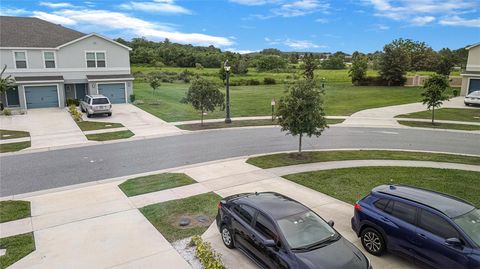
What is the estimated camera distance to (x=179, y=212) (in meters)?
11.0

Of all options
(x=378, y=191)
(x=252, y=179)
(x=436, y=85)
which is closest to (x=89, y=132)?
(x=252, y=179)

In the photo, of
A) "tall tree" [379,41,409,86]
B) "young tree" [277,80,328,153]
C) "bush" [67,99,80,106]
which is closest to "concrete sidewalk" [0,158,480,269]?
"young tree" [277,80,328,153]

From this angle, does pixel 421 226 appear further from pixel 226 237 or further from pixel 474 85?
pixel 474 85

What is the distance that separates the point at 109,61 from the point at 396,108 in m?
29.0

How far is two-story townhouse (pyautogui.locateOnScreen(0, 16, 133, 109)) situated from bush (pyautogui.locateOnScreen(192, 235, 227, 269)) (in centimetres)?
2975

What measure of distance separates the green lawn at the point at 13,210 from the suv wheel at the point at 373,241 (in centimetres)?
979

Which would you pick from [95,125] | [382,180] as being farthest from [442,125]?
[95,125]

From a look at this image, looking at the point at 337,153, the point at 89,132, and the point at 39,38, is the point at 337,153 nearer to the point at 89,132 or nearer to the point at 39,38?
the point at 89,132

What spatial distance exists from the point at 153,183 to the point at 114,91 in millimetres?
24836

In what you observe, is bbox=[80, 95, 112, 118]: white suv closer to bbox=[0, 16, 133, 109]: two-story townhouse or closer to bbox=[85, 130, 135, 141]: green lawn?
bbox=[0, 16, 133, 109]: two-story townhouse

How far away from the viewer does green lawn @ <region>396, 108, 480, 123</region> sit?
29547 mm

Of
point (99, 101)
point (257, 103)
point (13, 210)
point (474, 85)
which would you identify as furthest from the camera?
point (474, 85)

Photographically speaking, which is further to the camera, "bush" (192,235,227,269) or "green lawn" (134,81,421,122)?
"green lawn" (134,81,421,122)

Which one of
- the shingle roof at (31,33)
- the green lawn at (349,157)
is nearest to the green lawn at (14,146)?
the green lawn at (349,157)
